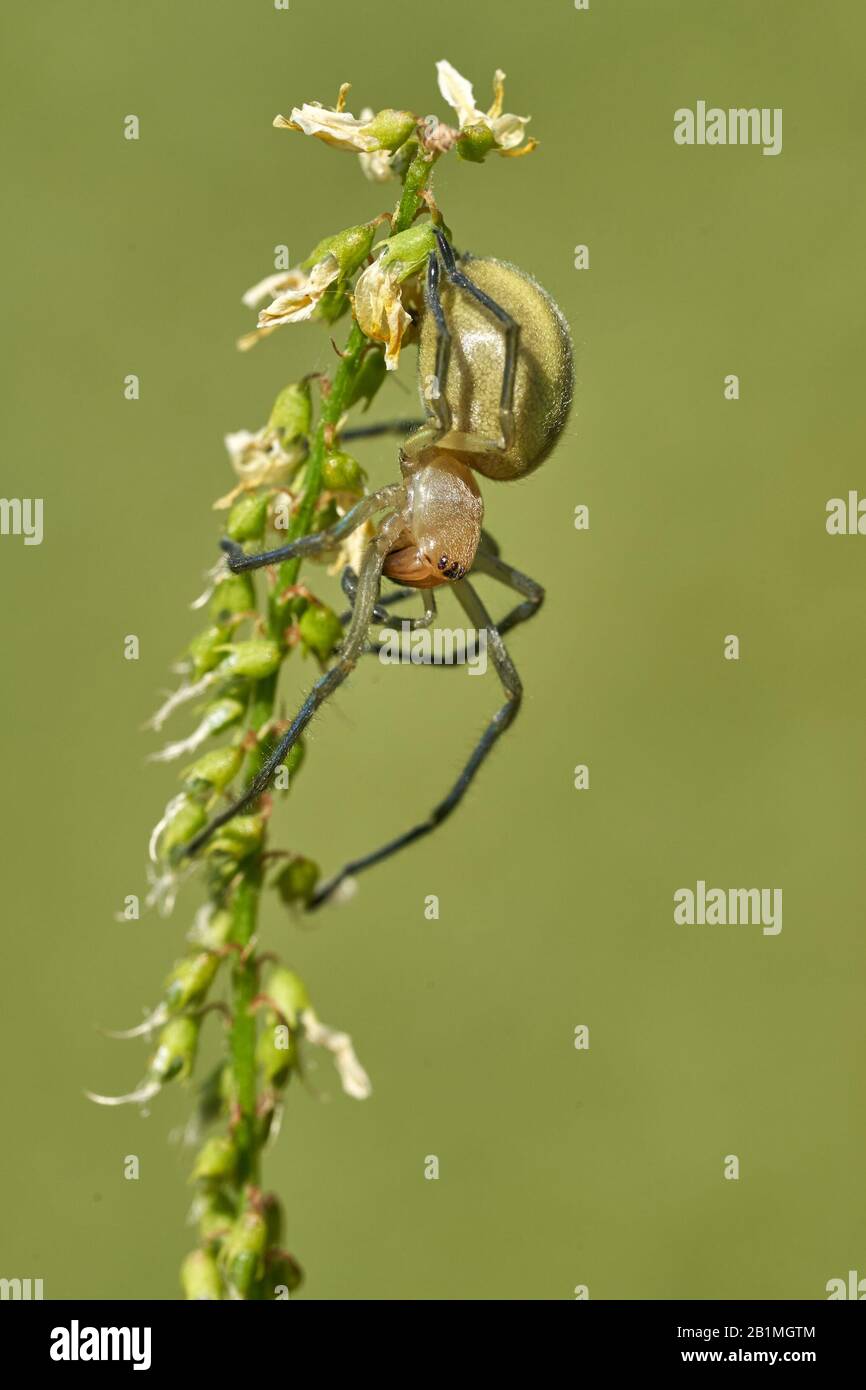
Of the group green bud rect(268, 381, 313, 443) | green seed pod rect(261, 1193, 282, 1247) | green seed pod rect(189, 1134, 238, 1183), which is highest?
green bud rect(268, 381, 313, 443)

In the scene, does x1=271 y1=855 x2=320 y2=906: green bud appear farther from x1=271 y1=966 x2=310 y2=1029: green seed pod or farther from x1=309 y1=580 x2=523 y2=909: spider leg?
x1=309 y1=580 x2=523 y2=909: spider leg

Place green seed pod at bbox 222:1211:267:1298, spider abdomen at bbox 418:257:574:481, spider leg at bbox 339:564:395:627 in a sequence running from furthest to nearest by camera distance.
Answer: spider leg at bbox 339:564:395:627, spider abdomen at bbox 418:257:574:481, green seed pod at bbox 222:1211:267:1298

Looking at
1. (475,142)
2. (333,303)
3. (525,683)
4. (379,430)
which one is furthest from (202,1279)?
(525,683)

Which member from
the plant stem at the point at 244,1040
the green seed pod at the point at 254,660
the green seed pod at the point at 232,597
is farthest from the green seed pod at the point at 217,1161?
the green seed pod at the point at 232,597

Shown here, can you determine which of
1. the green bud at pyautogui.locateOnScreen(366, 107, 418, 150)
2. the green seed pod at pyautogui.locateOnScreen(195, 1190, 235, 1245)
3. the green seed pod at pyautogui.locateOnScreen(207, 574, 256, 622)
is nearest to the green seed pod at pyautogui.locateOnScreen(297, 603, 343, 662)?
the green seed pod at pyautogui.locateOnScreen(207, 574, 256, 622)

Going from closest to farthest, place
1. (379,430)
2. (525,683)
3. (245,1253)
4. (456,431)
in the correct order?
(245,1253) < (456,431) < (379,430) < (525,683)

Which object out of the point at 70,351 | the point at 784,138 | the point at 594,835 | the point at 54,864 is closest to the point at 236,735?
the point at 54,864

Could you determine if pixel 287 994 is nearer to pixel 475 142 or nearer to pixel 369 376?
pixel 369 376
